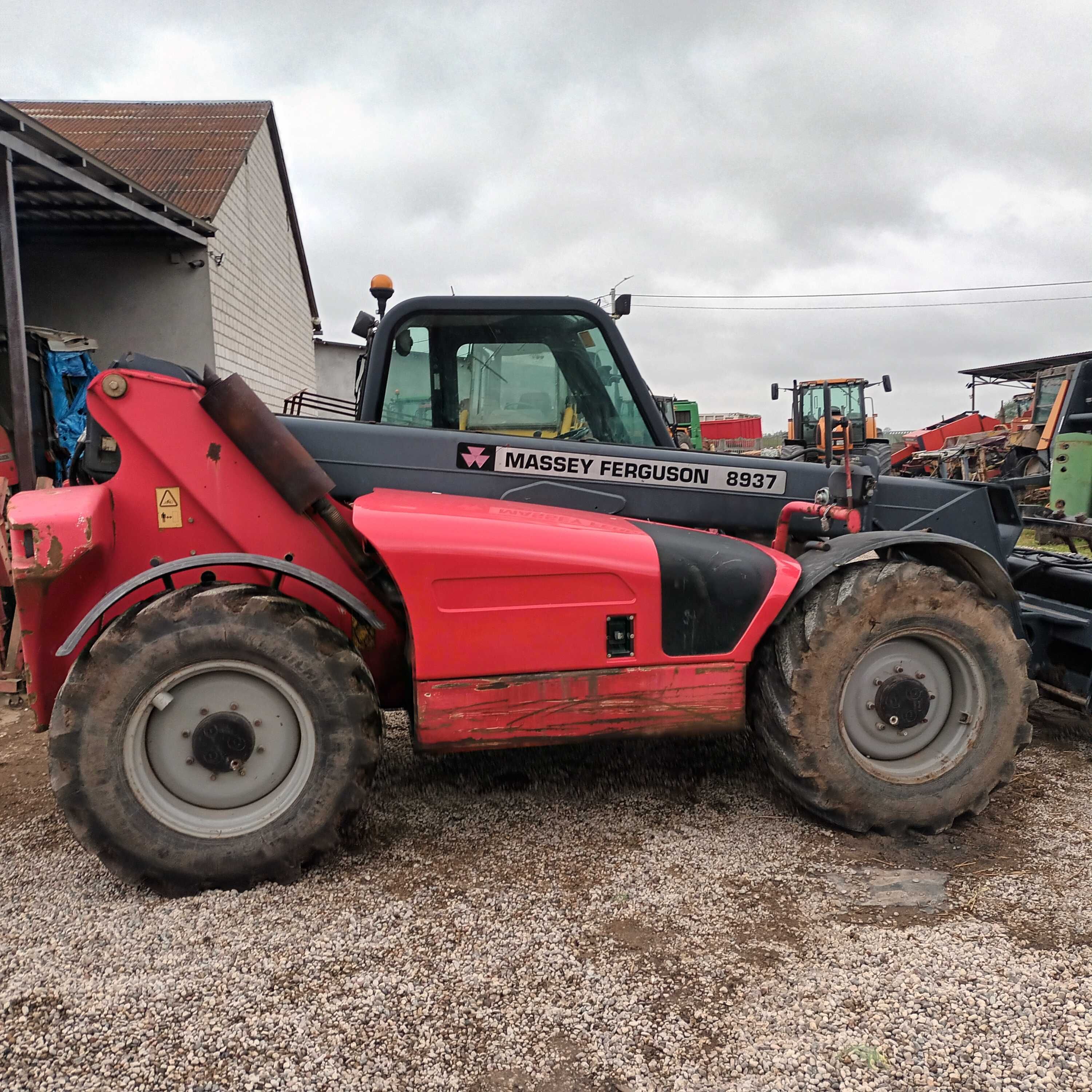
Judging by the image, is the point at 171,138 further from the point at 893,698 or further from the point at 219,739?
the point at 893,698

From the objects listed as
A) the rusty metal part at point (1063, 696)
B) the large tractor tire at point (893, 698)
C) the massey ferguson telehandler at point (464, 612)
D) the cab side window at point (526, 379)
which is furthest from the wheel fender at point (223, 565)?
the rusty metal part at point (1063, 696)

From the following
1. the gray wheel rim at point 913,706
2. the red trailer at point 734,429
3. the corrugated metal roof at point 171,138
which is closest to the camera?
the gray wheel rim at point 913,706

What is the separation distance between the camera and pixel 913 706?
3186mm

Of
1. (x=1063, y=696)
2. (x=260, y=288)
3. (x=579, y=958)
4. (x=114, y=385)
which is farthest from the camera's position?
(x=260, y=288)

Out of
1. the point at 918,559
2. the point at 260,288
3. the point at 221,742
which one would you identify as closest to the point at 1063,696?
the point at 918,559

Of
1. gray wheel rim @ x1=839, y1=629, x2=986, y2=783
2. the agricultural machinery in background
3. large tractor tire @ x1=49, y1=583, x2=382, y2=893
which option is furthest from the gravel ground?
the agricultural machinery in background

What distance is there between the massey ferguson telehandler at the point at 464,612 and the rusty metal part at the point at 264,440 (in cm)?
1

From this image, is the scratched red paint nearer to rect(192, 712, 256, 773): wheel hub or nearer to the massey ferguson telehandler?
the massey ferguson telehandler

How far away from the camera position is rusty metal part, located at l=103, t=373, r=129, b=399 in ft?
9.87

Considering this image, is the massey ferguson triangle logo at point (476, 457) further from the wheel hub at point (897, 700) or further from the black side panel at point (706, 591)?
the wheel hub at point (897, 700)

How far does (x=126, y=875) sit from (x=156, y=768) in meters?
0.36

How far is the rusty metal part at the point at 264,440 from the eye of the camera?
3.08 meters

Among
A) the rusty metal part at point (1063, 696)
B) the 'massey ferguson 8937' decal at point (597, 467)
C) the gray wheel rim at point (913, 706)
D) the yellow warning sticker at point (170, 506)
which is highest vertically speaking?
the 'massey ferguson 8937' decal at point (597, 467)

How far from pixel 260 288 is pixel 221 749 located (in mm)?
14304
